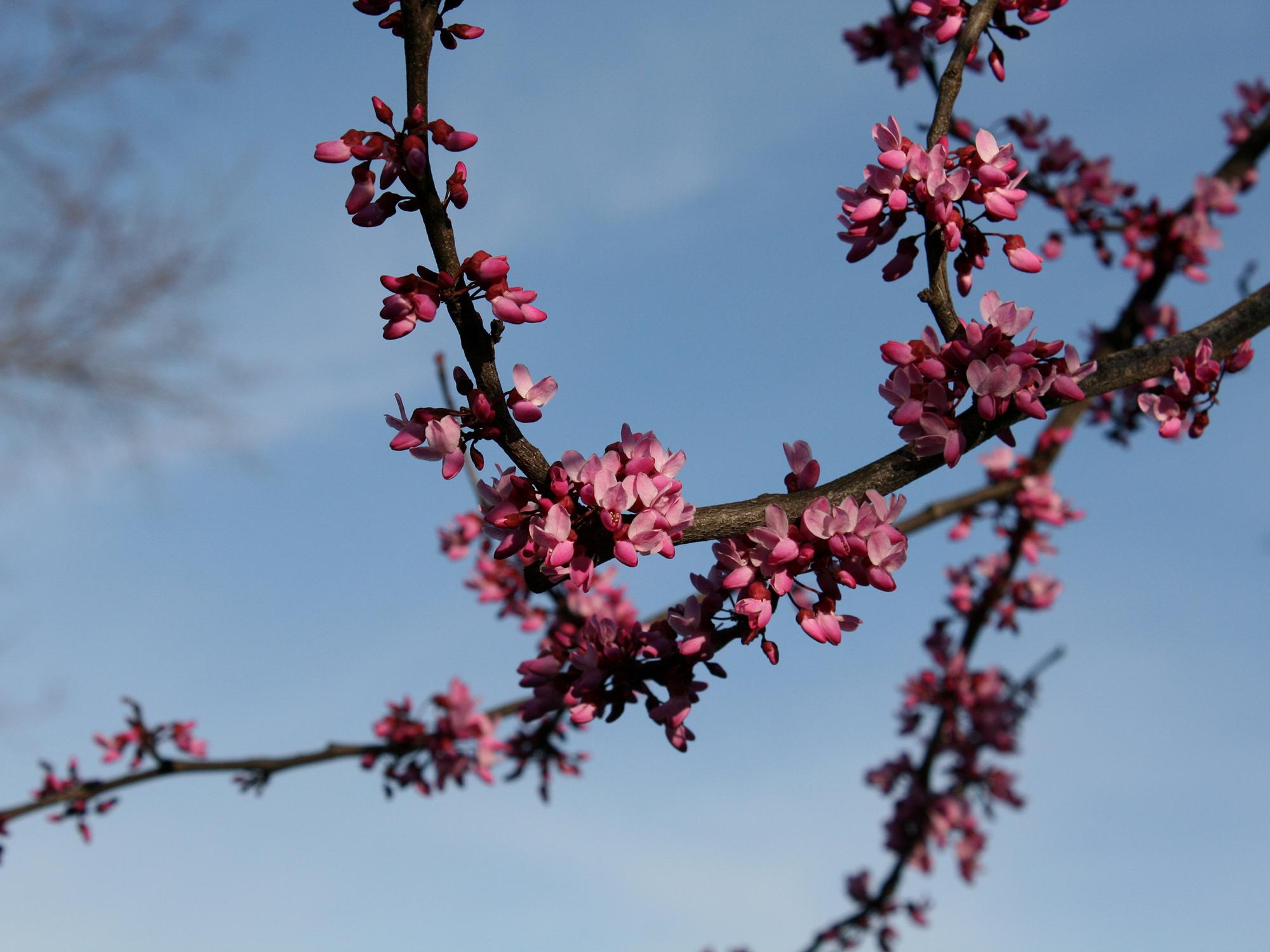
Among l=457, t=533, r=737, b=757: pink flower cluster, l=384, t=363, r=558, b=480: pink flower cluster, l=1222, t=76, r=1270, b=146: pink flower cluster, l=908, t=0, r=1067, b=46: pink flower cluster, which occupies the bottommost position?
l=457, t=533, r=737, b=757: pink flower cluster

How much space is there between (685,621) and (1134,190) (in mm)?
4933

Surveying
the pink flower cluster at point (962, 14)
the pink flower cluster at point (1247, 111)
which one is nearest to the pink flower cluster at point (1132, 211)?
the pink flower cluster at point (1247, 111)

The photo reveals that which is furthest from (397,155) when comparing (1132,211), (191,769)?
(1132,211)

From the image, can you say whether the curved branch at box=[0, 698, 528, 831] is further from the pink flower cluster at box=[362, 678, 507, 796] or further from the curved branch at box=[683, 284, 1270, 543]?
the curved branch at box=[683, 284, 1270, 543]

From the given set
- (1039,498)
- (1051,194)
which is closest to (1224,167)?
(1051,194)

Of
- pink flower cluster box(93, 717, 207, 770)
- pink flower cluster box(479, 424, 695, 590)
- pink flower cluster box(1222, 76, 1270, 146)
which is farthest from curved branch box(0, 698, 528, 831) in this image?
pink flower cluster box(1222, 76, 1270, 146)

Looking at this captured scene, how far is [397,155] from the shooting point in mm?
1681

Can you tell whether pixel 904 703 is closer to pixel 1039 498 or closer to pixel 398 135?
pixel 1039 498

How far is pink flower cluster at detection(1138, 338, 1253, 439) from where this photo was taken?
211cm

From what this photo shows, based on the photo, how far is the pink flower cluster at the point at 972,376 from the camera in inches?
71.9

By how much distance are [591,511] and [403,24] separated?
90 centimetres

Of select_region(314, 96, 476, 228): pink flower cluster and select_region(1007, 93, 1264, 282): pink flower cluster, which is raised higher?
select_region(1007, 93, 1264, 282): pink flower cluster

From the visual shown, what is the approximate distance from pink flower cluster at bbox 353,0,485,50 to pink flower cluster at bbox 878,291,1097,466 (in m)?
0.95

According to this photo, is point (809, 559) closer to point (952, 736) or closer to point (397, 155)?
point (397, 155)
